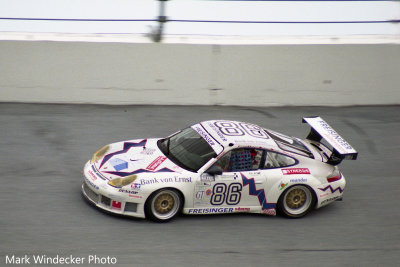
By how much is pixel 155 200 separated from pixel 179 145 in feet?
3.79

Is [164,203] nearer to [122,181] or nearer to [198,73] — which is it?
[122,181]

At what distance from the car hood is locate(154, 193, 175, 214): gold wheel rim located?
362mm

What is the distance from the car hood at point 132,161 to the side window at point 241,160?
0.63 m

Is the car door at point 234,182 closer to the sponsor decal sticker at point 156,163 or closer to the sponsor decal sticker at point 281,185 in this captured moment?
the sponsor decal sticker at point 281,185

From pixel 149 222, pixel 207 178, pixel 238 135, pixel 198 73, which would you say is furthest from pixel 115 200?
pixel 198 73

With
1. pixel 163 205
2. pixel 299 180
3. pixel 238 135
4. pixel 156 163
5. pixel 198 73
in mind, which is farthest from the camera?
pixel 198 73

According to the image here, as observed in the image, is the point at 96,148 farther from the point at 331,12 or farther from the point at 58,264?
the point at 331,12

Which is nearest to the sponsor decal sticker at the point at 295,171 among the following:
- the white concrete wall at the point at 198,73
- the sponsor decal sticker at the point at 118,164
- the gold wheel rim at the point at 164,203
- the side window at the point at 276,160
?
the side window at the point at 276,160

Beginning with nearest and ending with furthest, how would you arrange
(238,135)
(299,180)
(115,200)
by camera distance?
(115,200) → (299,180) → (238,135)

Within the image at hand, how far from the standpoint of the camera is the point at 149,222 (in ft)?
25.2

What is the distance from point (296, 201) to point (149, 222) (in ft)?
7.43

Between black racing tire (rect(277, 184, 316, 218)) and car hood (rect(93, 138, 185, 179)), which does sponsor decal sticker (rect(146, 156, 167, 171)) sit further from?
black racing tire (rect(277, 184, 316, 218))

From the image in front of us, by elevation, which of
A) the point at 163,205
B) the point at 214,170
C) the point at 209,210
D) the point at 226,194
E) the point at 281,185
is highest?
the point at 214,170

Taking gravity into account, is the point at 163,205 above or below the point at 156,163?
below
